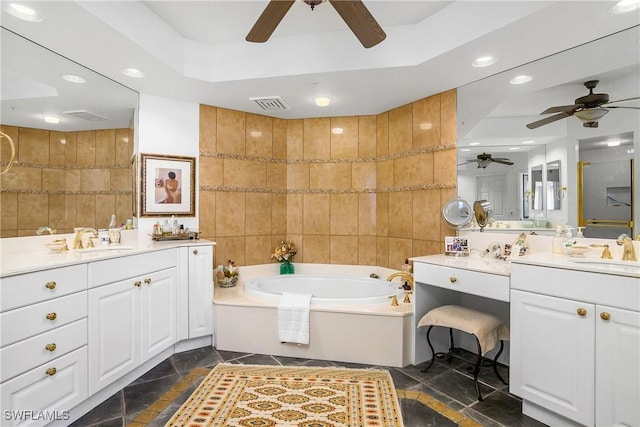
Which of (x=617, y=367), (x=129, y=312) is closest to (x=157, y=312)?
(x=129, y=312)

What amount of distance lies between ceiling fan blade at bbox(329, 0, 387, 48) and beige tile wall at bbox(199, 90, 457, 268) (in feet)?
4.87

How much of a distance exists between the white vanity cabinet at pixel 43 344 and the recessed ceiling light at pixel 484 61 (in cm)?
296

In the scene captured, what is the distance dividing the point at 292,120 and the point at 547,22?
2661mm

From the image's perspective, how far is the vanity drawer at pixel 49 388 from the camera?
5.16 ft

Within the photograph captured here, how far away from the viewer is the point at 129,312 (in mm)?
2293

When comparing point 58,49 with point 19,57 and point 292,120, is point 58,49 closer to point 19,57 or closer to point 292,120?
point 19,57

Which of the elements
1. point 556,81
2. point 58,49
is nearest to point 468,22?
point 556,81

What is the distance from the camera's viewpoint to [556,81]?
2342 mm

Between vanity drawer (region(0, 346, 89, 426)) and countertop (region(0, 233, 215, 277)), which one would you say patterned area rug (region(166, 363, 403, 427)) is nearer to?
vanity drawer (region(0, 346, 89, 426))

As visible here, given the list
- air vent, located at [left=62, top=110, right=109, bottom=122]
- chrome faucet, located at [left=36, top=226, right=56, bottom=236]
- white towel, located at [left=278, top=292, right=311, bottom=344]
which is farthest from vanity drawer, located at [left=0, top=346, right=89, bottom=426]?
air vent, located at [left=62, top=110, right=109, bottom=122]

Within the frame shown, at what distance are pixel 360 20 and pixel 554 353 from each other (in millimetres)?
2075

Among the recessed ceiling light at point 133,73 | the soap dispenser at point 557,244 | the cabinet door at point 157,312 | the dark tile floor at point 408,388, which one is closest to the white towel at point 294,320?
the dark tile floor at point 408,388

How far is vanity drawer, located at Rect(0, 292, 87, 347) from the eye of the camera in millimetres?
1558

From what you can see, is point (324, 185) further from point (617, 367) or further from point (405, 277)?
point (617, 367)
